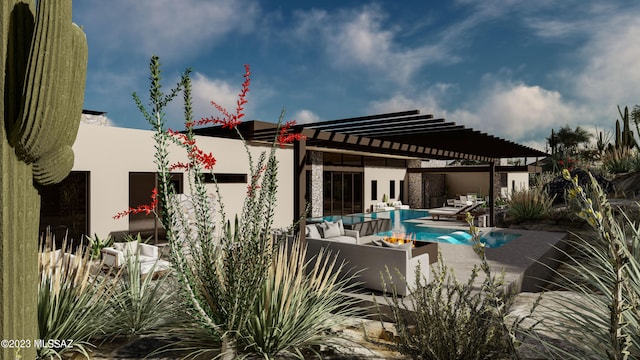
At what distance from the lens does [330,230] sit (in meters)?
11.1

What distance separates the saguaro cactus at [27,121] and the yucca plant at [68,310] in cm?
43

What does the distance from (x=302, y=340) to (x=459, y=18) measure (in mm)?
13266

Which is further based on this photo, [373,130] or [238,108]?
[373,130]

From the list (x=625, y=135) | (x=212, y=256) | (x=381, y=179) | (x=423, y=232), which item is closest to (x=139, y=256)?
(x=212, y=256)

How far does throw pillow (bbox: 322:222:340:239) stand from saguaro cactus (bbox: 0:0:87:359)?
875 centimetres

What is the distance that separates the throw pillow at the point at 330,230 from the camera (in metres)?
11.0

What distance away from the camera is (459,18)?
42.5 feet

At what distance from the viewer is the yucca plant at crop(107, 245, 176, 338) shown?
3311mm

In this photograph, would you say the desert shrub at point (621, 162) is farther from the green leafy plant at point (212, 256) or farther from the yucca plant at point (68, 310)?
the yucca plant at point (68, 310)

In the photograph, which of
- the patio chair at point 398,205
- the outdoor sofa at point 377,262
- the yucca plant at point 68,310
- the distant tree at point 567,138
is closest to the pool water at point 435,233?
the patio chair at point 398,205

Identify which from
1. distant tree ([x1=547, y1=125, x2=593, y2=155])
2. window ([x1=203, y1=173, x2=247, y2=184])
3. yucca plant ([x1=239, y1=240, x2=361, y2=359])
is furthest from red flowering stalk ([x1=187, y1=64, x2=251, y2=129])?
distant tree ([x1=547, y1=125, x2=593, y2=155])

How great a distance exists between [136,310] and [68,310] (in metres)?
0.53

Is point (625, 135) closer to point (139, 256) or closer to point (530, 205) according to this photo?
point (530, 205)

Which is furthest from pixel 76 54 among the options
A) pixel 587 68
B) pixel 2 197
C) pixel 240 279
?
pixel 587 68
